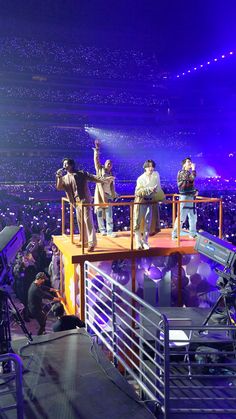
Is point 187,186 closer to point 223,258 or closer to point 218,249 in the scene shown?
point 218,249

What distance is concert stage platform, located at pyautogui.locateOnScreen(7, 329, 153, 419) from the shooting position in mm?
3357

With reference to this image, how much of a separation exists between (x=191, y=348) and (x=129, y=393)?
2492 mm

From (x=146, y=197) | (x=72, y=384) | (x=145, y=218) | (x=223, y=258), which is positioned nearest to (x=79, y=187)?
(x=146, y=197)

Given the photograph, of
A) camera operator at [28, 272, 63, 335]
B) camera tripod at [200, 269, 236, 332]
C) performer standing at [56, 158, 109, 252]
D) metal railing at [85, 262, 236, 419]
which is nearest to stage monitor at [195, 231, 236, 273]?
camera tripod at [200, 269, 236, 332]

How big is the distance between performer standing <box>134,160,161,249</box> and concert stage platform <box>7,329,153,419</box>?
309 cm

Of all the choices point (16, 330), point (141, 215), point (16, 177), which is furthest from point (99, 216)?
point (16, 177)

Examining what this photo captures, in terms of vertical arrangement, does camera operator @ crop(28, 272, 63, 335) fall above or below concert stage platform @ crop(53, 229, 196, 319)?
below

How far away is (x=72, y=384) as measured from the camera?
12.7 ft

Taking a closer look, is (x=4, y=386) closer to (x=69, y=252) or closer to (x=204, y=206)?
(x=69, y=252)

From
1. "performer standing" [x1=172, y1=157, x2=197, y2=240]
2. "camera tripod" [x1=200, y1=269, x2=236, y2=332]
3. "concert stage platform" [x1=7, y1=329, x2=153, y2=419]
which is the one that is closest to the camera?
"concert stage platform" [x1=7, y1=329, x2=153, y2=419]

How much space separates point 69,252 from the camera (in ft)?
24.3

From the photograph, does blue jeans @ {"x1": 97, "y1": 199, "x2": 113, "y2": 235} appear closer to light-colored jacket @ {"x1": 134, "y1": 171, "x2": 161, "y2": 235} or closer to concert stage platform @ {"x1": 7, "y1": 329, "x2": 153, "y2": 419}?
light-colored jacket @ {"x1": 134, "y1": 171, "x2": 161, "y2": 235}

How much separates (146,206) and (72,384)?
14.6 ft

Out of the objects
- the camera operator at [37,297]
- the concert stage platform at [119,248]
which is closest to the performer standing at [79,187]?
the concert stage platform at [119,248]
